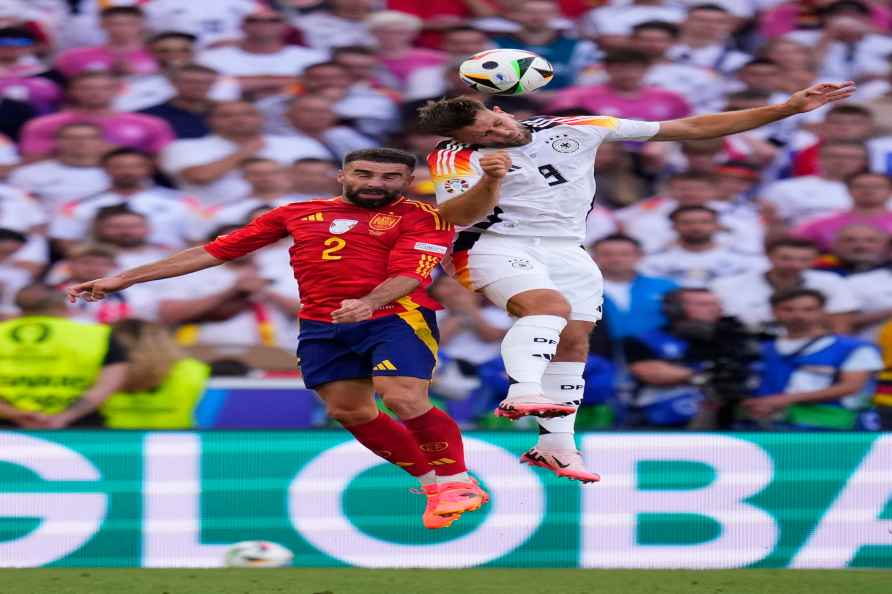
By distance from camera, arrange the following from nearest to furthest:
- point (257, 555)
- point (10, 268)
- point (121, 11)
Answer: point (257, 555), point (10, 268), point (121, 11)

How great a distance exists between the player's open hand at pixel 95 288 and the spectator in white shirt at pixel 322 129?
3427 mm

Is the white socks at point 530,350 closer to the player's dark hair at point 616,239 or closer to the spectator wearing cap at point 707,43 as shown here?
the player's dark hair at point 616,239

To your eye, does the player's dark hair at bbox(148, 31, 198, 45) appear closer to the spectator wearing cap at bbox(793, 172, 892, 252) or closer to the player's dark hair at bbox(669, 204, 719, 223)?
the player's dark hair at bbox(669, 204, 719, 223)

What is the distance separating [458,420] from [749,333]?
1.73 meters

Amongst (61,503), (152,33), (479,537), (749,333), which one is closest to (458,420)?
(479,537)

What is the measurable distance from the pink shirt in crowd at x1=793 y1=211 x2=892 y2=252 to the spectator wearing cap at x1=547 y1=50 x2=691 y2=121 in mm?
1254

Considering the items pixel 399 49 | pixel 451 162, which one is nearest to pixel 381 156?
pixel 451 162

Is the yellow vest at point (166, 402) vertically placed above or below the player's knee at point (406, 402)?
above

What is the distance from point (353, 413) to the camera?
6.52 m

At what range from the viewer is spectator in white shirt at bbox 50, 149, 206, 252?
29.4 ft

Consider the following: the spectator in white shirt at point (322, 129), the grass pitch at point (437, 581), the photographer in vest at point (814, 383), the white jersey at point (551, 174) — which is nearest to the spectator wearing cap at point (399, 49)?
the spectator in white shirt at point (322, 129)

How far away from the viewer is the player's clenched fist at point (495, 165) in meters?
5.71

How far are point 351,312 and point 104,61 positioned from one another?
15.9ft

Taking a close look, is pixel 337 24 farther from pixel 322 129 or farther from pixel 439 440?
pixel 439 440
